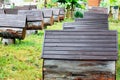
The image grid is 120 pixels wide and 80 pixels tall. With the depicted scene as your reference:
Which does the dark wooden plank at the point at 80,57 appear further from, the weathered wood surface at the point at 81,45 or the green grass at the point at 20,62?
the green grass at the point at 20,62

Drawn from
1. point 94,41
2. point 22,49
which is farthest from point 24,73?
point 22,49

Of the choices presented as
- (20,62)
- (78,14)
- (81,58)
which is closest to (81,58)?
(81,58)

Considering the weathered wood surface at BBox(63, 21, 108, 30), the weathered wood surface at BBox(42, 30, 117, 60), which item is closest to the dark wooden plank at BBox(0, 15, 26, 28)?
the weathered wood surface at BBox(63, 21, 108, 30)

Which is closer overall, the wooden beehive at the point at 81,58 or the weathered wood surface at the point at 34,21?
the wooden beehive at the point at 81,58

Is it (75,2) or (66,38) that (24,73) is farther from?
(75,2)

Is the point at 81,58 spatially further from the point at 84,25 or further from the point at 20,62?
the point at 84,25

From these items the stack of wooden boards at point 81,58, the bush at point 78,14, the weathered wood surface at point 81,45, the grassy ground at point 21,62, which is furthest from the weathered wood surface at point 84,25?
the bush at point 78,14

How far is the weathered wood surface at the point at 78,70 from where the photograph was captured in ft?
23.8

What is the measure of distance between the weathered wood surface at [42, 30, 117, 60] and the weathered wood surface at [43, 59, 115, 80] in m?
0.12

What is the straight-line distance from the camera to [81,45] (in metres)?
7.54

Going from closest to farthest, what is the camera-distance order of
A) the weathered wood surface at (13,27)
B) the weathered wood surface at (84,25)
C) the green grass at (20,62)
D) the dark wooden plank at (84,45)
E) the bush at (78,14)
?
the dark wooden plank at (84,45)
the green grass at (20,62)
the weathered wood surface at (84,25)
the weathered wood surface at (13,27)
the bush at (78,14)

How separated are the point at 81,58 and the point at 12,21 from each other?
7347mm

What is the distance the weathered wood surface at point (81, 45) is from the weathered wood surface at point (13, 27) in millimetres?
5926

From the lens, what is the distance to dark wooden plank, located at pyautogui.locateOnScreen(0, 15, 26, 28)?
45.2ft
